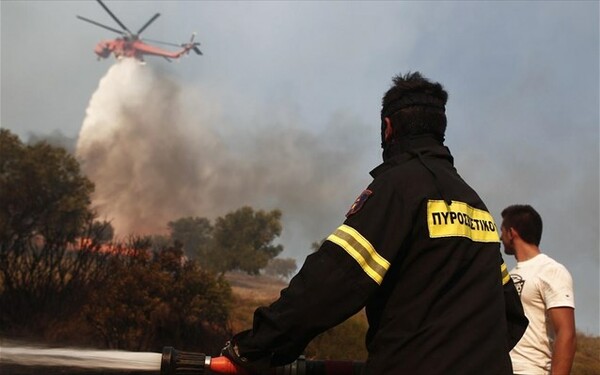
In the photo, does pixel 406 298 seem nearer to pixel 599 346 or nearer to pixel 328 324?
pixel 328 324

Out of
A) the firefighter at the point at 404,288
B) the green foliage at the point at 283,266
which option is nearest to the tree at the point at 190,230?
the green foliage at the point at 283,266

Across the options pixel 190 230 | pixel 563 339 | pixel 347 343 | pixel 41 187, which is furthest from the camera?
pixel 190 230

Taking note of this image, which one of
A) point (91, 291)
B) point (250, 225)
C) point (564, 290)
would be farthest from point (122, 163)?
point (564, 290)

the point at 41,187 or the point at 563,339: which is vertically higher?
the point at 41,187

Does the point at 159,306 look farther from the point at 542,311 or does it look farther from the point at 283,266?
the point at 283,266

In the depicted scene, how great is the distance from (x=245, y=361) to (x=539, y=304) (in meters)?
2.60

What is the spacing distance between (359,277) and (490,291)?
55 cm

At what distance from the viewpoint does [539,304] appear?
3750 millimetres

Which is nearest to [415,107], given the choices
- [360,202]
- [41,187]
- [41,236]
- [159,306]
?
[360,202]

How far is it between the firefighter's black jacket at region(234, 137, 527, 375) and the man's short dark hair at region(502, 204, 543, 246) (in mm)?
2192

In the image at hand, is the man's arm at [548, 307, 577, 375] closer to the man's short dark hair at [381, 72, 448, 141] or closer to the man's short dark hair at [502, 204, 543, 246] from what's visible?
the man's short dark hair at [502, 204, 543, 246]

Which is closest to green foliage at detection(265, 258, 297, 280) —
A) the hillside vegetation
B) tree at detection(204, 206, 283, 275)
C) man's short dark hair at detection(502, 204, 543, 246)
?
tree at detection(204, 206, 283, 275)

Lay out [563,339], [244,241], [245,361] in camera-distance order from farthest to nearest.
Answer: [244,241]
[563,339]
[245,361]

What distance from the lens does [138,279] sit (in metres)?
10.6
